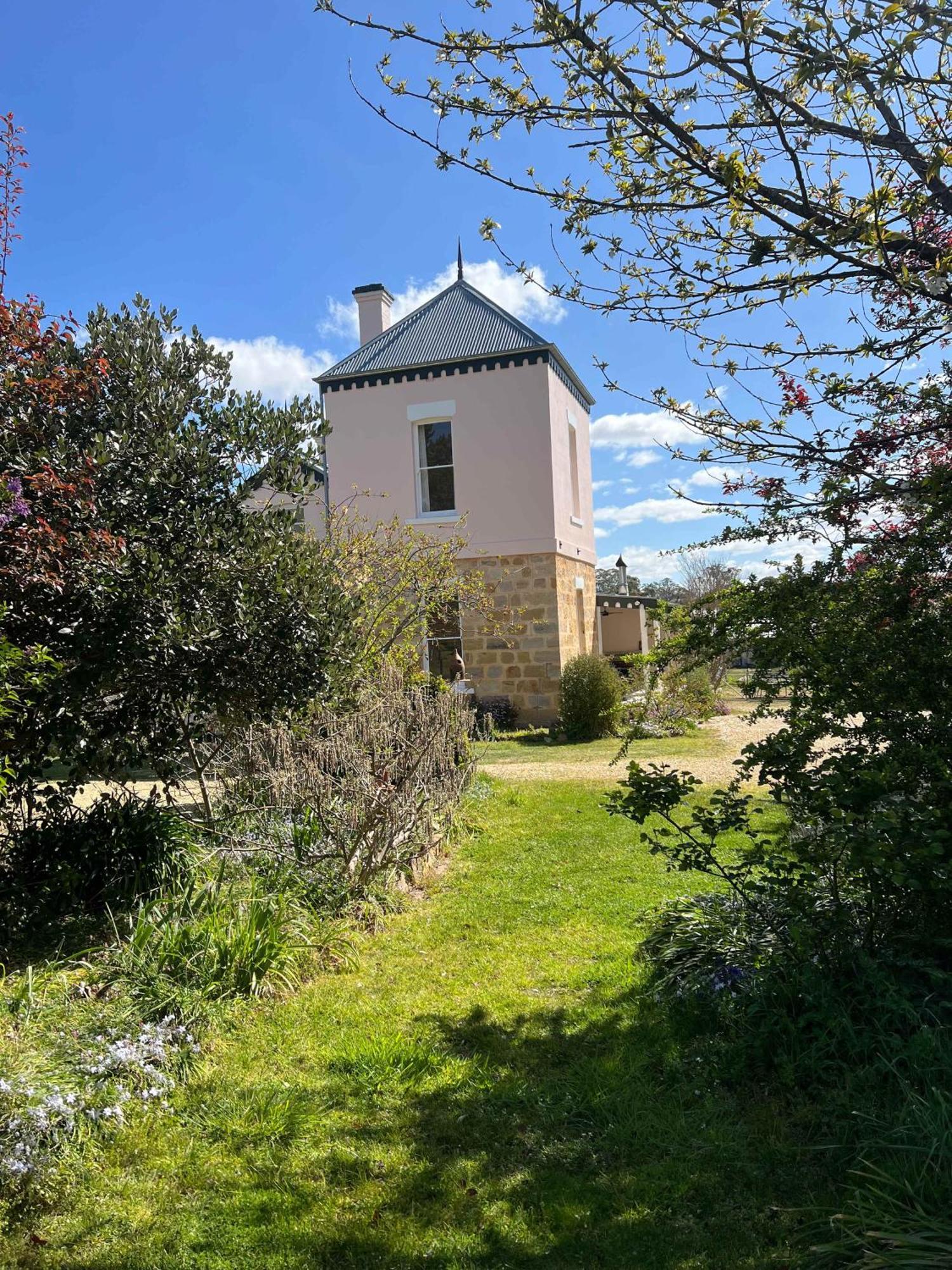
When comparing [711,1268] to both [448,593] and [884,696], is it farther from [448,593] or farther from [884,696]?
[448,593]

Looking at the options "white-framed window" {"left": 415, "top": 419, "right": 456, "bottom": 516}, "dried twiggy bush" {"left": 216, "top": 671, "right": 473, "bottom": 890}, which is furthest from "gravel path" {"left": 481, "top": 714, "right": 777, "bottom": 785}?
"white-framed window" {"left": 415, "top": 419, "right": 456, "bottom": 516}

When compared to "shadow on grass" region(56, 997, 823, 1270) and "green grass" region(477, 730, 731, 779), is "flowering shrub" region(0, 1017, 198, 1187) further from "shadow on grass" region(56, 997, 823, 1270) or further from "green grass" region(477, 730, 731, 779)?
"green grass" region(477, 730, 731, 779)

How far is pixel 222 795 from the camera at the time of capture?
21.7 feet

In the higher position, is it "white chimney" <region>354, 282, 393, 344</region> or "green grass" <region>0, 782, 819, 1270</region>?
"white chimney" <region>354, 282, 393, 344</region>

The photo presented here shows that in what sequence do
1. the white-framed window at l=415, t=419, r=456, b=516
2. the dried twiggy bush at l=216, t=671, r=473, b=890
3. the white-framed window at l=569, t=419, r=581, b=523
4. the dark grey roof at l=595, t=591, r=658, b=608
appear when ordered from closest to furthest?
1. the dried twiggy bush at l=216, t=671, r=473, b=890
2. the white-framed window at l=415, t=419, r=456, b=516
3. the white-framed window at l=569, t=419, r=581, b=523
4. the dark grey roof at l=595, t=591, r=658, b=608

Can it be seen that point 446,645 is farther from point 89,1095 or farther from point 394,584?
point 89,1095

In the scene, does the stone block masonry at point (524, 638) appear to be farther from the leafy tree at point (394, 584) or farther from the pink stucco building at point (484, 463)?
the leafy tree at point (394, 584)

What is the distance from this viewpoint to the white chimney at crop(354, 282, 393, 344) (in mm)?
17719

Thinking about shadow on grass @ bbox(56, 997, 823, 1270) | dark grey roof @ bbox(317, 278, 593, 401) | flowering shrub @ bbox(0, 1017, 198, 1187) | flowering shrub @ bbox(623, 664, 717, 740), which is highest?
dark grey roof @ bbox(317, 278, 593, 401)

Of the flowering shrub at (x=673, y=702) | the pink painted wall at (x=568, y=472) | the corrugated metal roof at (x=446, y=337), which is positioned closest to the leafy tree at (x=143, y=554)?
the flowering shrub at (x=673, y=702)

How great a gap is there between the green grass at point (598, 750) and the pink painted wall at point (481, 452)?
3.79m

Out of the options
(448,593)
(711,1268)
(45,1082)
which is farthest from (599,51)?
(448,593)

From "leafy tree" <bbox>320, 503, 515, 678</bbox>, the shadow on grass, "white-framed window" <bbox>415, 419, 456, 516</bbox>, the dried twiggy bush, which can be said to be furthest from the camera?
"white-framed window" <bbox>415, 419, 456, 516</bbox>

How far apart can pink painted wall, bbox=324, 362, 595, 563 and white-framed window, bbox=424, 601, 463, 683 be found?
145cm
